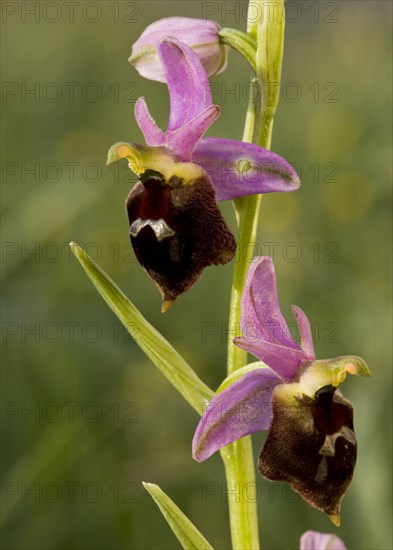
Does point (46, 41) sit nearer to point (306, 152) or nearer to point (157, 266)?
point (306, 152)

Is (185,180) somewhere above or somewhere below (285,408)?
above

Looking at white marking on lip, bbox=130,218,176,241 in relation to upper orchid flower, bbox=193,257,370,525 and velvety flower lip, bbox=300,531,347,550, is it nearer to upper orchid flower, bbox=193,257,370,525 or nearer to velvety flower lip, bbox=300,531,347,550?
→ upper orchid flower, bbox=193,257,370,525

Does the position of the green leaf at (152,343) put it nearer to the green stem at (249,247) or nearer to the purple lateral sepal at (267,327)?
the green stem at (249,247)

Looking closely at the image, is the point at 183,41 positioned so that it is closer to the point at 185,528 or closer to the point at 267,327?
the point at 267,327

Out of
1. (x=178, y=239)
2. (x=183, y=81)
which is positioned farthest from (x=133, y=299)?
(x=178, y=239)

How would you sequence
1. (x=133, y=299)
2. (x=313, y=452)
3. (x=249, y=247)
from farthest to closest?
(x=133, y=299), (x=249, y=247), (x=313, y=452)

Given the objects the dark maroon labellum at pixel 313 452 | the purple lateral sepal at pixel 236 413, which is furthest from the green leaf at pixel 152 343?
the dark maroon labellum at pixel 313 452

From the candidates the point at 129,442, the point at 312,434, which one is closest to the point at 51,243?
the point at 129,442
